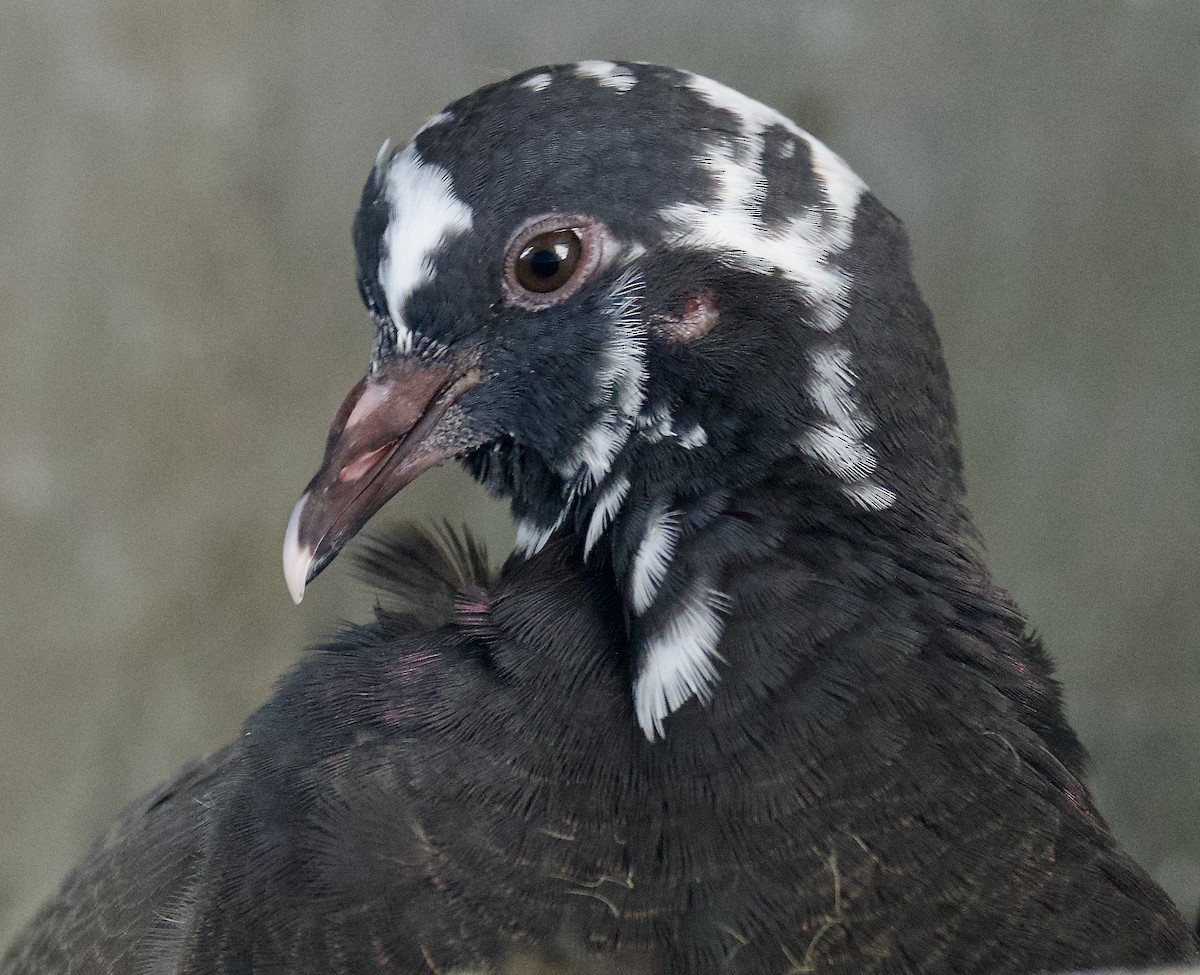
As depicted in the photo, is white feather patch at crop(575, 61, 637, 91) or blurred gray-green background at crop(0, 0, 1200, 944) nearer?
white feather patch at crop(575, 61, 637, 91)

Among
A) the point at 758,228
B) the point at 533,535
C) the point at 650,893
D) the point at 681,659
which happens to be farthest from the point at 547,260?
the point at 650,893

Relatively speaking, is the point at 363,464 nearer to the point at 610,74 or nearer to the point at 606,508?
the point at 606,508

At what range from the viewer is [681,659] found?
1346mm

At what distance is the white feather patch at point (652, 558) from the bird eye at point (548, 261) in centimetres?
31

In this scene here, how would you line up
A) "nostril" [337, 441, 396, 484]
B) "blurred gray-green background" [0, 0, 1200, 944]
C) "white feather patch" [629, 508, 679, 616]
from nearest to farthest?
"white feather patch" [629, 508, 679, 616] → "nostril" [337, 441, 396, 484] → "blurred gray-green background" [0, 0, 1200, 944]

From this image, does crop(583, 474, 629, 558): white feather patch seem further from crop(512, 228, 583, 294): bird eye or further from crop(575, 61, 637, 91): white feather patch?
crop(575, 61, 637, 91): white feather patch

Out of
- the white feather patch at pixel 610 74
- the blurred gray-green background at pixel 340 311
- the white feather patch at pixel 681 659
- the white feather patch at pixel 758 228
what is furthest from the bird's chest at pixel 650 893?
the blurred gray-green background at pixel 340 311

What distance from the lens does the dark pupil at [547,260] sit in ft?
4.81

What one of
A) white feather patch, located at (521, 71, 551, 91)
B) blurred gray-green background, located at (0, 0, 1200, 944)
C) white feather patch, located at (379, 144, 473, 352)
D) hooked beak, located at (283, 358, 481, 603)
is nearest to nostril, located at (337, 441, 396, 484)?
hooked beak, located at (283, 358, 481, 603)

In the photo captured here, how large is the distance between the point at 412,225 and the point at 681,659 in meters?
0.62

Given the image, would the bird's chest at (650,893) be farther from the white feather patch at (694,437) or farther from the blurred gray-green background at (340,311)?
the blurred gray-green background at (340,311)

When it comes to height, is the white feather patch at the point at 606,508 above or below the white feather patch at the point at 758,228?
below

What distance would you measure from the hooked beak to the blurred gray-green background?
1578 millimetres

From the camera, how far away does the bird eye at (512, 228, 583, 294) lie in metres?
1.46
